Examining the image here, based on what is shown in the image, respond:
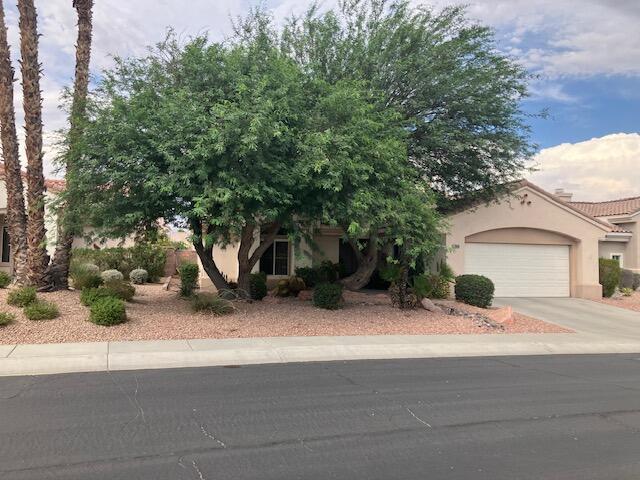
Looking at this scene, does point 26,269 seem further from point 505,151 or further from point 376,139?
point 505,151

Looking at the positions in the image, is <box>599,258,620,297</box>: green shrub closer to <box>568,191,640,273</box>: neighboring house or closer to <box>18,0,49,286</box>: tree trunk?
<box>568,191,640,273</box>: neighboring house

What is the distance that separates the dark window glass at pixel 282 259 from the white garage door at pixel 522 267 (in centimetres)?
699

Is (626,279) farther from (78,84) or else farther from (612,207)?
(78,84)

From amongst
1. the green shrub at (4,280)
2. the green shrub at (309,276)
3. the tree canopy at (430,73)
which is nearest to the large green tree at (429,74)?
the tree canopy at (430,73)

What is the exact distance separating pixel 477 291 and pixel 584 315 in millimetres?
3582

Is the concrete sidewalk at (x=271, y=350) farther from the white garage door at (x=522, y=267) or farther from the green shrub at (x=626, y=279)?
the green shrub at (x=626, y=279)

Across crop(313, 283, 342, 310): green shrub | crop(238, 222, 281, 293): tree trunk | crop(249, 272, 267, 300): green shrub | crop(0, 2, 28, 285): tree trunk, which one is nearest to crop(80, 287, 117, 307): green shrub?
crop(0, 2, 28, 285): tree trunk

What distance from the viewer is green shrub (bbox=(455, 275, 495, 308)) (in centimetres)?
1778

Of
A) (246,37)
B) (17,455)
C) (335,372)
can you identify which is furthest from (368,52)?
(17,455)

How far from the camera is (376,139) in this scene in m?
13.1

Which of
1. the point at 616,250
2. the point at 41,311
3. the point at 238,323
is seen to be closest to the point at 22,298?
the point at 41,311

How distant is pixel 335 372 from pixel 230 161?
16.2 ft

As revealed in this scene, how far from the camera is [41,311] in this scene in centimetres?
1165

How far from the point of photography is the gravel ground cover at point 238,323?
437 inches
